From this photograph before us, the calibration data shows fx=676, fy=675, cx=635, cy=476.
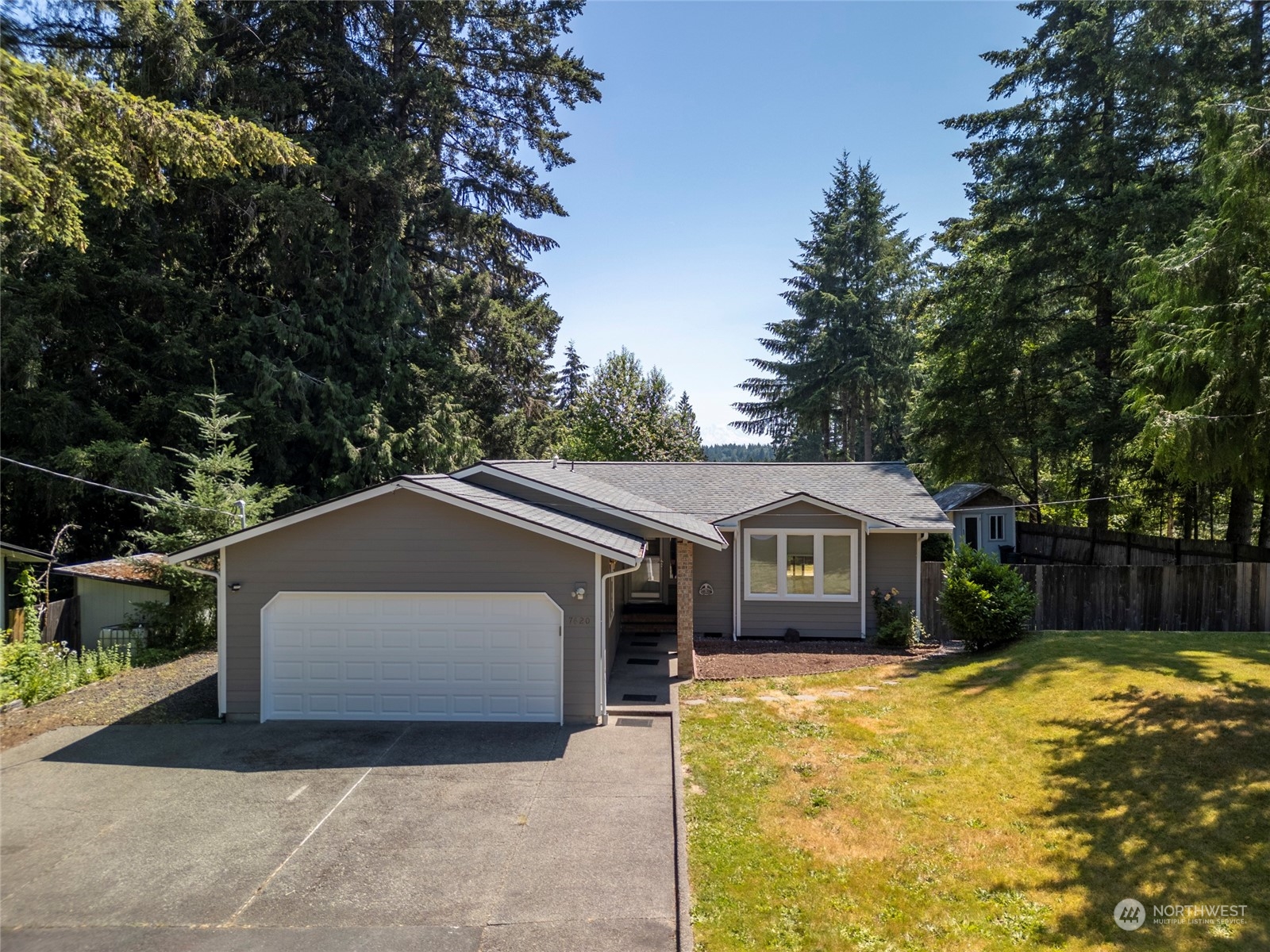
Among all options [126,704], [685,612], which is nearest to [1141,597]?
[685,612]

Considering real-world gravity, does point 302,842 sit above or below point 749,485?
below

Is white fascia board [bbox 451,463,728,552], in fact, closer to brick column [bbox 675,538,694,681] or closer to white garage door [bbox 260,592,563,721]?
brick column [bbox 675,538,694,681]

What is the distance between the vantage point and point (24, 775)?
8250mm

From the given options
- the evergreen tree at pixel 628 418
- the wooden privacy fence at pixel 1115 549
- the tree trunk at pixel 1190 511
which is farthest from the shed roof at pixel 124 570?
the tree trunk at pixel 1190 511

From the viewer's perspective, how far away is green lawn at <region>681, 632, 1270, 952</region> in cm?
525

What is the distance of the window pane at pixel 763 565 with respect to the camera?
51.8ft

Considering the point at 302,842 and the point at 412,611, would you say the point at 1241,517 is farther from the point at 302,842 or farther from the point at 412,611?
the point at 302,842

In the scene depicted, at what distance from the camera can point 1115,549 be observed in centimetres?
2012

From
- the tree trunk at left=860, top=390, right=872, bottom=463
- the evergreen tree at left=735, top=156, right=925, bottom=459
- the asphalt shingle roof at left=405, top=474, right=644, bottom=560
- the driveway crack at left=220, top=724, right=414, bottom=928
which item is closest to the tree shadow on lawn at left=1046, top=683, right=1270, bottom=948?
the asphalt shingle roof at left=405, top=474, right=644, bottom=560

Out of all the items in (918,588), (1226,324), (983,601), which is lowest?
(918,588)

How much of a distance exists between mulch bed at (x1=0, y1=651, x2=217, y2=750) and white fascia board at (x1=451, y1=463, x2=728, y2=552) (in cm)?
587

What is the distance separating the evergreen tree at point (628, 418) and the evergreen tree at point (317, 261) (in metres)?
7.80

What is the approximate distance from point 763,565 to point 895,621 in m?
3.09

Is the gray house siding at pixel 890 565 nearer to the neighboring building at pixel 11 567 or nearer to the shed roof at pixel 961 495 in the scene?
the shed roof at pixel 961 495
